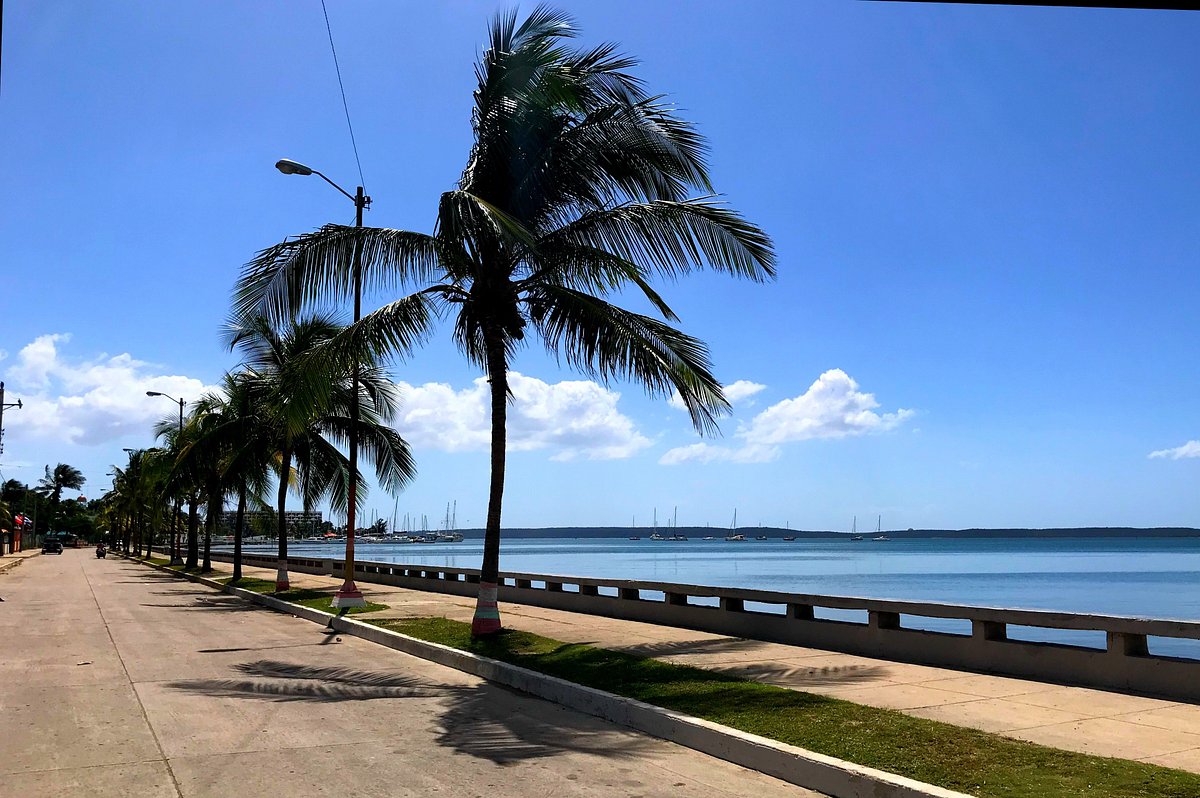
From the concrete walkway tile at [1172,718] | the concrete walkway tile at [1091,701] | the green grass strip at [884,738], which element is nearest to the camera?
the green grass strip at [884,738]

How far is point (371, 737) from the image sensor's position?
9047 mm

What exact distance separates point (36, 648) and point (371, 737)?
10218 mm

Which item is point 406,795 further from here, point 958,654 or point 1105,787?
point 958,654

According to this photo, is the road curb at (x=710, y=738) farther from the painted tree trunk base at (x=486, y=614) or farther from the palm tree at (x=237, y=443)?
the palm tree at (x=237, y=443)

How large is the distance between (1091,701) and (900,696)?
5.60 feet

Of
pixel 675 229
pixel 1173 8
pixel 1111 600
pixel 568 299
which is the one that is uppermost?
pixel 675 229

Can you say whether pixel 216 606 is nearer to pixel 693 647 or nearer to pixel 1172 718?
pixel 693 647

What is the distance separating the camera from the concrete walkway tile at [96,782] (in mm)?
7094

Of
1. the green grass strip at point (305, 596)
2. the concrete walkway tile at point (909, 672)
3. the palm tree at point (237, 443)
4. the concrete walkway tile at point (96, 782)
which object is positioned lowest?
the concrete walkway tile at point (96, 782)

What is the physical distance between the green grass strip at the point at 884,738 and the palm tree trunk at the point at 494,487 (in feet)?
9.55

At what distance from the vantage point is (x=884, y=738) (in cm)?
798

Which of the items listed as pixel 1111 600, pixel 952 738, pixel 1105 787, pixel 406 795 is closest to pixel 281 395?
pixel 406 795

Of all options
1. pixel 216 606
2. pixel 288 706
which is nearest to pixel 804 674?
pixel 288 706

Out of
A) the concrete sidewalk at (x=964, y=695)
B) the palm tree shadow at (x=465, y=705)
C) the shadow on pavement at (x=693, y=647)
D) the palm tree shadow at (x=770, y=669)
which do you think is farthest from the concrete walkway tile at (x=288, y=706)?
the concrete sidewalk at (x=964, y=695)
